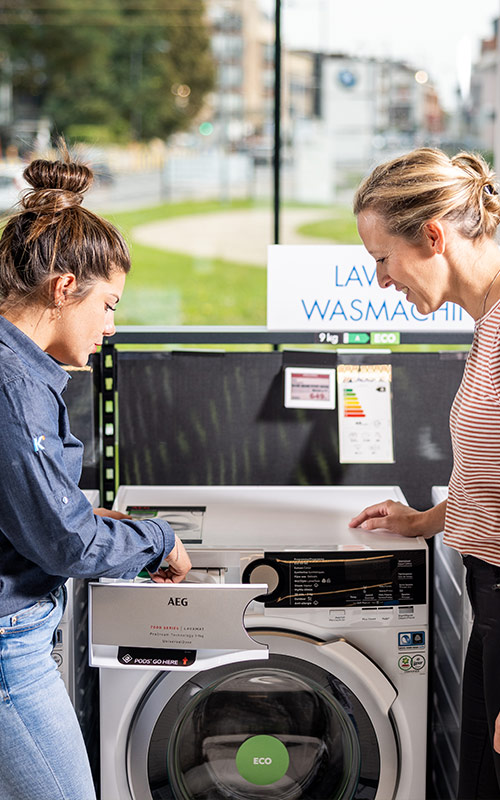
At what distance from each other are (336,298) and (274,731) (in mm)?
1070

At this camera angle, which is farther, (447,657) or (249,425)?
(249,425)

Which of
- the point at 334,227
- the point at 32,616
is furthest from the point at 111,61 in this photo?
the point at 32,616

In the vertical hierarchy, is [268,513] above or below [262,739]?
above

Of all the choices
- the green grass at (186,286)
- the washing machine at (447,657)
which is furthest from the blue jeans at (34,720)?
the green grass at (186,286)

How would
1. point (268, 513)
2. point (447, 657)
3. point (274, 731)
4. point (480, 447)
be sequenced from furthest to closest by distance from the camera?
point (447, 657), point (268, 513), point (274, 731), point (480, 447)

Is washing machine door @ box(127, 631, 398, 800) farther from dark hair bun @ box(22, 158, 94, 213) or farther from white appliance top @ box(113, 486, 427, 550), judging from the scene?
dark hair bun @ box(22, 158, 94, 213)

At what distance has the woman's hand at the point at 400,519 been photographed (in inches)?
79.4

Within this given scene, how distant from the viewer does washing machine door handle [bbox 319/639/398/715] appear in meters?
1.99

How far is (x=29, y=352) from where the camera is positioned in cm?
142

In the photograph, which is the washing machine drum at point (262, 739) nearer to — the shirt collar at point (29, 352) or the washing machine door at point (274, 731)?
the washing machine door at point (274, 731)

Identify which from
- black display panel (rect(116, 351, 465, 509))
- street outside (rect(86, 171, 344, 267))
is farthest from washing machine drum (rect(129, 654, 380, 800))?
street outside (rect(86, 171, 344, 267))

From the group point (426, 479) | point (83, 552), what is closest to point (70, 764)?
point (83, 552)

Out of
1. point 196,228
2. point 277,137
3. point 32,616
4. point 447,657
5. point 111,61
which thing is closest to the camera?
point 32,616

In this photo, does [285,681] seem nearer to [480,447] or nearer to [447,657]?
[447,657]
